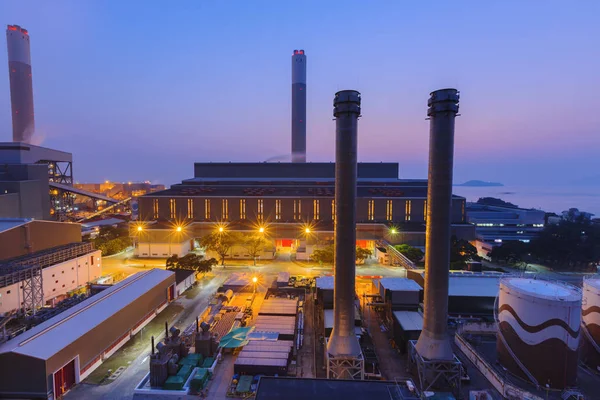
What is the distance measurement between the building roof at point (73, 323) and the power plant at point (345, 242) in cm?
1652

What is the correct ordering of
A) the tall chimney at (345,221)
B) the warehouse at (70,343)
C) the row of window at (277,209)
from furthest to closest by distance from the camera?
the row of window at (277,209) → the tall chimney at (345,221) → the warehouse at (70,343)

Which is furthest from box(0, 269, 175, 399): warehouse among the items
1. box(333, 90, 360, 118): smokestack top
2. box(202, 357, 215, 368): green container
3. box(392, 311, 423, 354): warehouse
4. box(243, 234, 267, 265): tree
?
box(243, 234, 267, 265): tree

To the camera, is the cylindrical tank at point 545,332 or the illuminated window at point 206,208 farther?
the illuminated window at point 206,208

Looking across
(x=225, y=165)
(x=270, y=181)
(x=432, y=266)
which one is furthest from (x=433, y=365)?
(x=225, y=165)

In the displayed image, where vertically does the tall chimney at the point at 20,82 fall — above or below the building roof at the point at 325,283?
above

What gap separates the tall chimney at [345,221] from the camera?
19.9 metres

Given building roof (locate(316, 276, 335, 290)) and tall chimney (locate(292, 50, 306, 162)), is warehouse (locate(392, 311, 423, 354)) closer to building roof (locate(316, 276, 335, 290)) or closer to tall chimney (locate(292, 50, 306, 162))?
building roof (locate(316, 276, 335, 290))

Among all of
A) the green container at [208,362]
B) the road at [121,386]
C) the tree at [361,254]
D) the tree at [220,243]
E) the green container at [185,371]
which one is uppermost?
the tree at [220,243]

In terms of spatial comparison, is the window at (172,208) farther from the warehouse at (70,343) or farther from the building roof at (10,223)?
the warehouse at (70,343)

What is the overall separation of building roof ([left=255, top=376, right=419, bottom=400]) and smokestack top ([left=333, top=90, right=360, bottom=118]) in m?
14.9

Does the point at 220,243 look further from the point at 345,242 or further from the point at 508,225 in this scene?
the point at 508,225

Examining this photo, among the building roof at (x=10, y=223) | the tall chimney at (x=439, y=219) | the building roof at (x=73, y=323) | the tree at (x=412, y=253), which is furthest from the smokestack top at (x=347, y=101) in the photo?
the building roof at (x=10, y=223)

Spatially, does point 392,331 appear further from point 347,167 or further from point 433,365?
point 347,167

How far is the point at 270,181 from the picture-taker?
79188 mm
